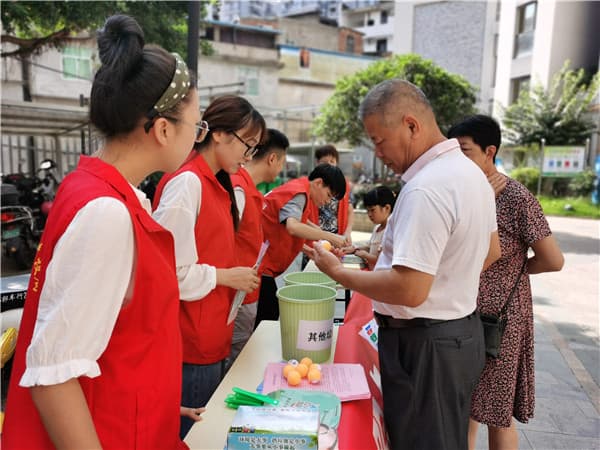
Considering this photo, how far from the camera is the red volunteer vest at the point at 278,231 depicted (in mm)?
2750

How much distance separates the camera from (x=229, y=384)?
150cm

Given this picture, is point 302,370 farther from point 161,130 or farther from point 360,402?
point 161,130

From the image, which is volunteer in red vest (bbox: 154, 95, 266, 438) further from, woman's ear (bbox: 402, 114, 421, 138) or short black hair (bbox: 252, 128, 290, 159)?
short black hair (bbox: 252, 128, 290, 159)

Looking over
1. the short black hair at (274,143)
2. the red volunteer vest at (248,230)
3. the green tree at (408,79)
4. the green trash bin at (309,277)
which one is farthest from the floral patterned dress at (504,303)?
the green tree at (408,79)

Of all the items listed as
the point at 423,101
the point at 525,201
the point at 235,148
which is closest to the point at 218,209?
the point at 235,148

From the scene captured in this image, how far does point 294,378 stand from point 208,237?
0.56 m

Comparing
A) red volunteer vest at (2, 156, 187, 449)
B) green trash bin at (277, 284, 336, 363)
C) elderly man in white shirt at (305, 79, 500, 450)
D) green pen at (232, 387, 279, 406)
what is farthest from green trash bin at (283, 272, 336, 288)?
red volunteer vest at (2, 156, 187, 449)

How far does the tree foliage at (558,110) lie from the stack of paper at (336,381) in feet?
52.0

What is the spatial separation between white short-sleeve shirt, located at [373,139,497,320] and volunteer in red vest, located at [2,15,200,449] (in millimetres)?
620

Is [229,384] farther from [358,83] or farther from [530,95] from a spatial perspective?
[530,95]

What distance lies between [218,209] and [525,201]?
129cm

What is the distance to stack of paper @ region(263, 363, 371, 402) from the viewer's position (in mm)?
1404

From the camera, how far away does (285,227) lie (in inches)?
108

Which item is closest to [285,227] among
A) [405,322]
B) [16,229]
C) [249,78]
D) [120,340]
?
[405,322]
